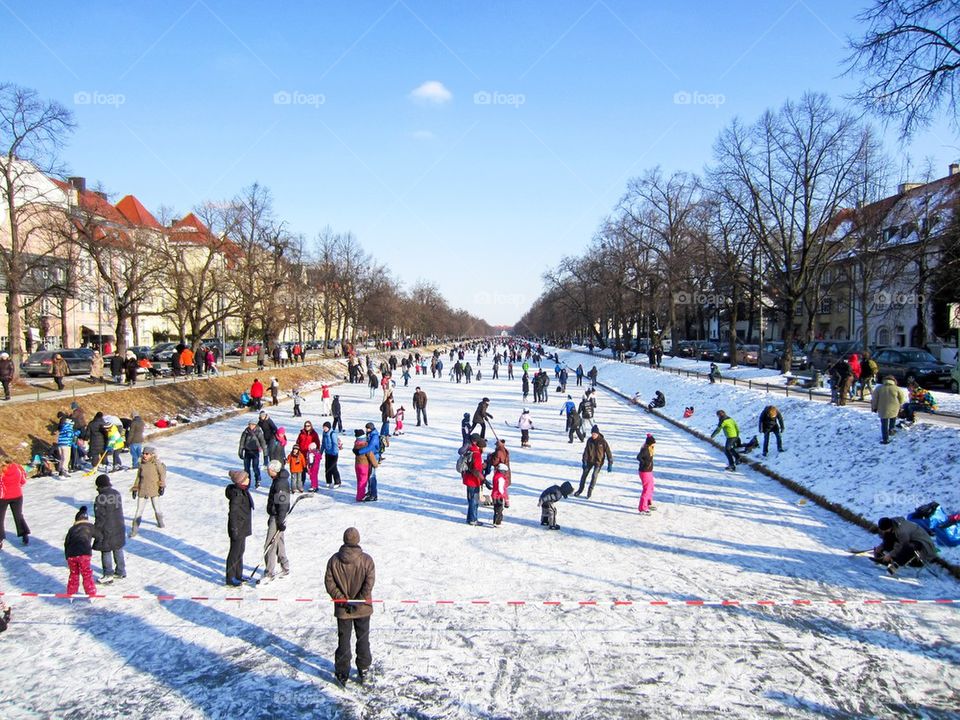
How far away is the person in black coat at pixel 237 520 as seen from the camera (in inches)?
297

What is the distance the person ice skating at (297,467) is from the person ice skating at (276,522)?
13.5 ft

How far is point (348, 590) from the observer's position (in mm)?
5395

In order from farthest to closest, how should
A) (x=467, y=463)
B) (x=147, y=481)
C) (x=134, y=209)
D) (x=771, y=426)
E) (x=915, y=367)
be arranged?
(x=134, y=209)
(x=915, y=367)
(x=771, y=426)
(x=467, y=463)
(x=147, y=481)

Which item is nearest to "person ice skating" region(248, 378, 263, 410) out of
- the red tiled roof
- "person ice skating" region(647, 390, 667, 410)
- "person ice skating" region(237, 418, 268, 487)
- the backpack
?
"person ice skating" region(237, 418, 268, 487)

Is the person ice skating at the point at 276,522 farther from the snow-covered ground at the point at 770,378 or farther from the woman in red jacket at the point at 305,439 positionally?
the snow-covered ground at the point at 770,378

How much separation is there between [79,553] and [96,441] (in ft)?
28.1

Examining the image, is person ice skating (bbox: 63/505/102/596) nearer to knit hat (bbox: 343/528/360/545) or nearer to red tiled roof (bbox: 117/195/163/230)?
knit hat (bbox: 343/528/360/545)

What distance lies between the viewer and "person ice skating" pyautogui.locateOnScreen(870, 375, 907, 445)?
12.5 m

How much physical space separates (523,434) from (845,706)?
12644 mm

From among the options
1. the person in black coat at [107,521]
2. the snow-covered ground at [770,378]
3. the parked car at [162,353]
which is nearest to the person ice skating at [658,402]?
the snow-covered ground at [770,378]

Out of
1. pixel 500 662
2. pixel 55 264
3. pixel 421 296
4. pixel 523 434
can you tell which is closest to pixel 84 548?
pixel 500 662

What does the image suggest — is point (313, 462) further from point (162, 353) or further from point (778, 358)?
point (778, 358)

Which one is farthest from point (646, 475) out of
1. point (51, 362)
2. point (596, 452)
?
point (51, 362)

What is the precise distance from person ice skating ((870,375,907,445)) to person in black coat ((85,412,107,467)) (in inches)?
670
